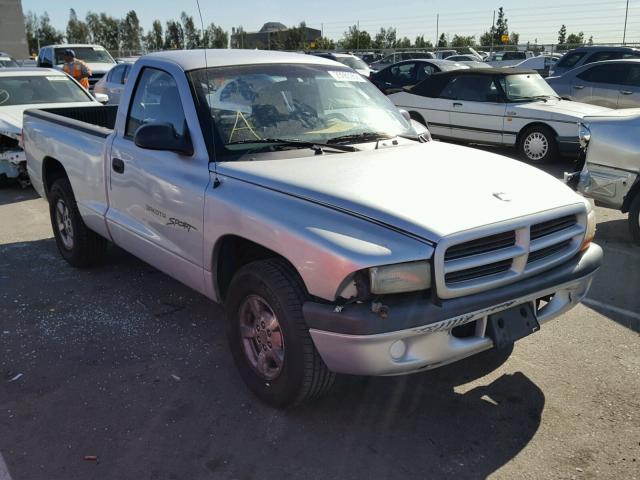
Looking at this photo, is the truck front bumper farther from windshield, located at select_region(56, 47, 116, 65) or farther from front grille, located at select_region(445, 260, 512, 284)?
windshield, located at select_region(56, 47, 116, 65)

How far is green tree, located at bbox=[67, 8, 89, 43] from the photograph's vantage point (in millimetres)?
57938

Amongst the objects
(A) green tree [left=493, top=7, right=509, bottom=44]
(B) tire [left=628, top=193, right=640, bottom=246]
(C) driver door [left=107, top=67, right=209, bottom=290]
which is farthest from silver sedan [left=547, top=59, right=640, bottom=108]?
(A) green tree [left=493, top=7, right=509, bottom=44]

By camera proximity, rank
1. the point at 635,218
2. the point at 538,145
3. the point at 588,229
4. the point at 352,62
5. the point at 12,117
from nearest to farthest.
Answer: the point at 588,229 → the point at 635,218 → the point at 12,117 → the point at 538,145 → the point at 352,62

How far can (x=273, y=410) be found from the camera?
3.39m

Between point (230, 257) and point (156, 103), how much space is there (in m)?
1.36

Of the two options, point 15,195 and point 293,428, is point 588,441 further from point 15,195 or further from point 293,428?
point 15,195

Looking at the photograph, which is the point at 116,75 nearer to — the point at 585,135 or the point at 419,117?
the point at 419,117

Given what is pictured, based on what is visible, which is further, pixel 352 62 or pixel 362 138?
pixel 352 62

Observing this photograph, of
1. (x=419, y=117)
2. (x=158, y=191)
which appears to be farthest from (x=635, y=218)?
(x=419, y=117)

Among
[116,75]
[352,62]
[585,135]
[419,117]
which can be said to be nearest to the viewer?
[585,135]

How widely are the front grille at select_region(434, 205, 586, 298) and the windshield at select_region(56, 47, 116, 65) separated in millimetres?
19315

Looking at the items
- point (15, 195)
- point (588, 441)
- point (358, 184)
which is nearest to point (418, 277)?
point (358, 184)

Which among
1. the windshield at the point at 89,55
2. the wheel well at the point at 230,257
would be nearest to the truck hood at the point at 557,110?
the wheel well at the point at 230,257

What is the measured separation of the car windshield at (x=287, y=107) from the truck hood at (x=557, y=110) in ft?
21.0
